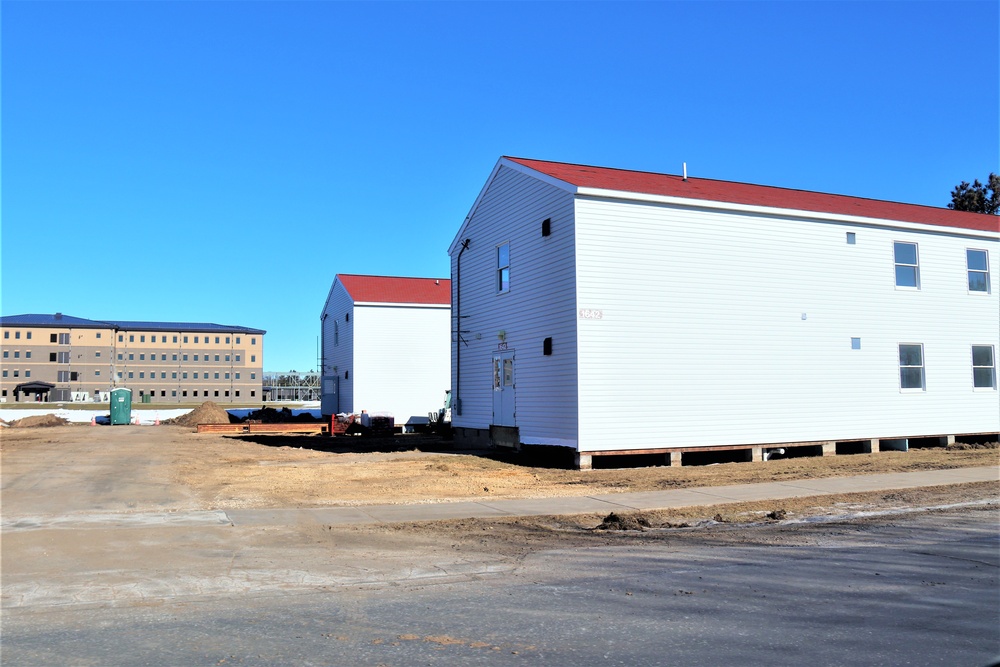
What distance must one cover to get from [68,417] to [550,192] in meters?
46.7

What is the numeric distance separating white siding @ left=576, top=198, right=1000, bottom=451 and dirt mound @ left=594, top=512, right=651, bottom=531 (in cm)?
623

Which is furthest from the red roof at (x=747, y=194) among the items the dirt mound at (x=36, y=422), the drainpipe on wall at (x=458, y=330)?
the dirt mound at (x=36, y=422)

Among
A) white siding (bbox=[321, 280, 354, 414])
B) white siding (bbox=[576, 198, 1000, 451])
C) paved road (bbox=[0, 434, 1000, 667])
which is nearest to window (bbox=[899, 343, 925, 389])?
white siding (bbox=[576, 198, 1000, 451])

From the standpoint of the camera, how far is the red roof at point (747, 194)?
19.3 metres

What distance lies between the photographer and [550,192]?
18875mm

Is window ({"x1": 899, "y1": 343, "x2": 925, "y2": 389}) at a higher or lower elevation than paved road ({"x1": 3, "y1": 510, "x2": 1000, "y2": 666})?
higher

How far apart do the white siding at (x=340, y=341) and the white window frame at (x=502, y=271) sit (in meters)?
14.6

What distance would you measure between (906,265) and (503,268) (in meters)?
11.5

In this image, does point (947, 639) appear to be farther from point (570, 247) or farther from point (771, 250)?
point (771, 250)

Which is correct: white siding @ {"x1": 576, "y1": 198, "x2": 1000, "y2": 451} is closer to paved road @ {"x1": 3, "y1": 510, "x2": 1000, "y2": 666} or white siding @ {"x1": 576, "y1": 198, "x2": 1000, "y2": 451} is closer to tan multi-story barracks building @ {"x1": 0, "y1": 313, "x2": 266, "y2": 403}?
paved road @ {"x1": 3, "y1": 510, "x2": 1000, "y2": 666}

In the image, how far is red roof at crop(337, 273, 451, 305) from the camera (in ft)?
117

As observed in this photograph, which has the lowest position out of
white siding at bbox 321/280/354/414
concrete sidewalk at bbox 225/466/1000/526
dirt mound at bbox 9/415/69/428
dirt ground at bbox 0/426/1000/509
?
concrete sidewalk at bbox 225/466/1000/526

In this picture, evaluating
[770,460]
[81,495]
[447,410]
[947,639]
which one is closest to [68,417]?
[447,410]

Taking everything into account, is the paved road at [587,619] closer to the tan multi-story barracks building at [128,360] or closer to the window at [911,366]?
the window at [911,366]
